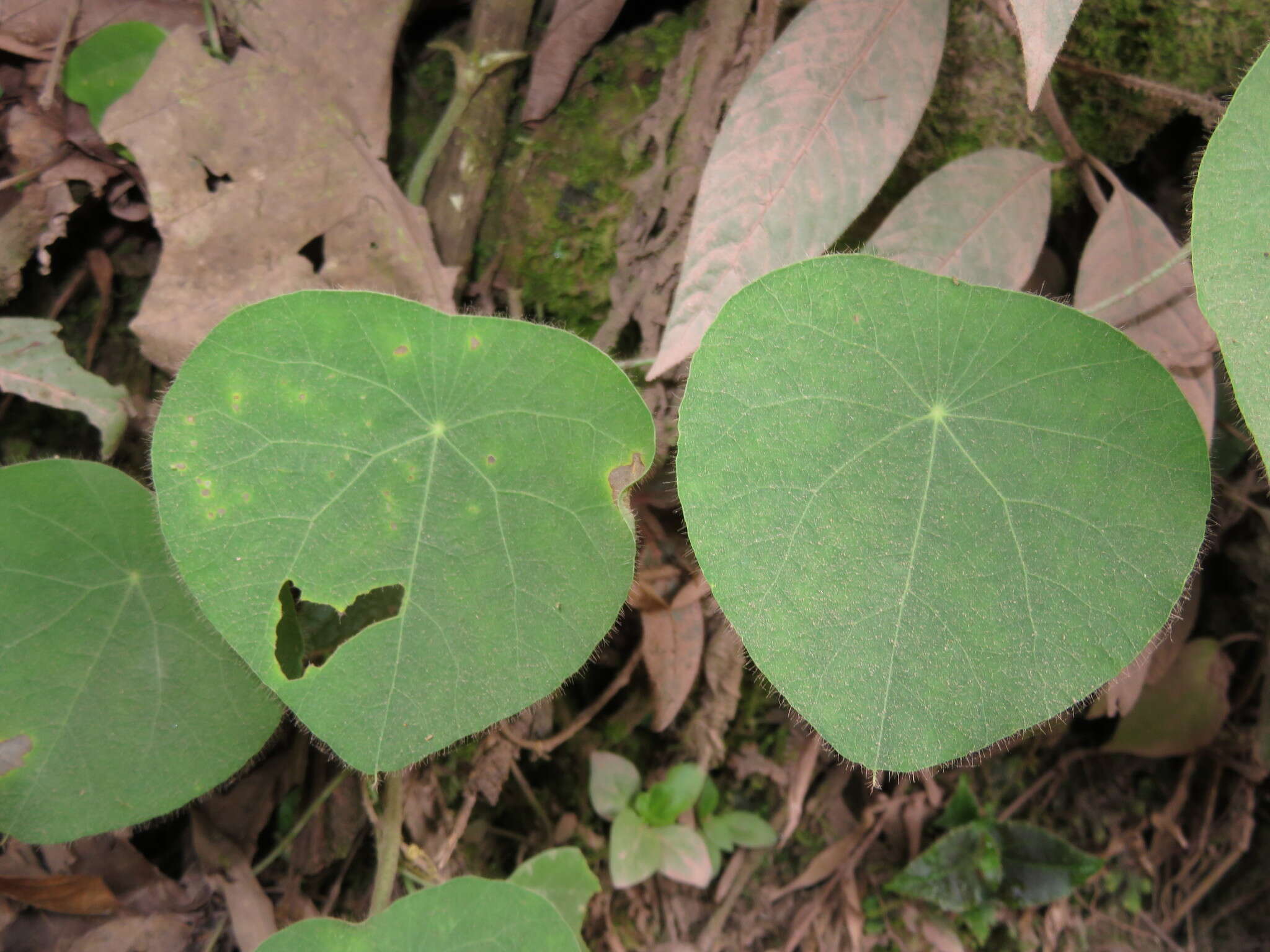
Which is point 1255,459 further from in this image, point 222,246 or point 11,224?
point 11,224

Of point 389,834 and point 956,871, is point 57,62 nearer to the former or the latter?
point 389,834

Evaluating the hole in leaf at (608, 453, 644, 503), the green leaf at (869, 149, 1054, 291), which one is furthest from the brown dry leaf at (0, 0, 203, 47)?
the green leaf at (869, 149, 1054, 291)

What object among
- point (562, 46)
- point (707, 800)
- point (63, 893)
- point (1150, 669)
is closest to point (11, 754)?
point (63, 893)

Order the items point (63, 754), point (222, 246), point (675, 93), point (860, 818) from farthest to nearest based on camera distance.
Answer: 1. point (860, 818)
2. point (675, 93)
3. point (222, 246)
4. point (63, 754)

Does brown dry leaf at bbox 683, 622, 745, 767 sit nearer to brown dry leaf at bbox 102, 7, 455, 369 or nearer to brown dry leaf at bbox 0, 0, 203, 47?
brown dry leaf at bbox 102, 7, 455, 369

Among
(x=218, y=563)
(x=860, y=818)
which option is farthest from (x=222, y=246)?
(x=860, y=818)

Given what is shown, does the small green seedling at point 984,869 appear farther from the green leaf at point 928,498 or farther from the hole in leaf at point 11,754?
the hole in leaf at point 11,754
